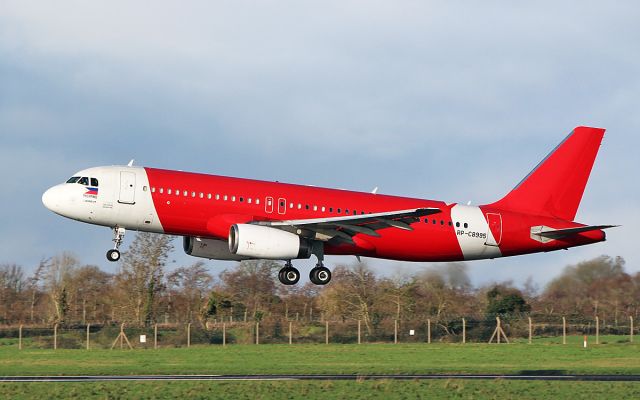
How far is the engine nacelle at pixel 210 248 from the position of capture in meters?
55.1

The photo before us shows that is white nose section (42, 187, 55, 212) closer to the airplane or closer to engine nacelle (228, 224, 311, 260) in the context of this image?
the airplane

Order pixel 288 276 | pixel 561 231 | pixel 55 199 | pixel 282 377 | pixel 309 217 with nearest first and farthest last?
pixel 282 377 < pixel 55 199 < pixel 309 217 < pixel 288 276 < pixel 561 231

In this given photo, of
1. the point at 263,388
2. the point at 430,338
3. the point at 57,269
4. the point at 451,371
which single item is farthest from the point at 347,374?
the point at 57,269

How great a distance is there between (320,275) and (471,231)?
8.36 m

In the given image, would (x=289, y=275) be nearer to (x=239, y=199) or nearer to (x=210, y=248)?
(x=210, y=248)

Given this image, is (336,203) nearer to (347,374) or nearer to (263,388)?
(347,374)

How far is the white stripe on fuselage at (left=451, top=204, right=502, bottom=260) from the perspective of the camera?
188 ft

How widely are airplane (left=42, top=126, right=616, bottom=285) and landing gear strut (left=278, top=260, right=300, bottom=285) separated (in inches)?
1.9

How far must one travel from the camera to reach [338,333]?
70.4 m

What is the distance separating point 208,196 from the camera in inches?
2032

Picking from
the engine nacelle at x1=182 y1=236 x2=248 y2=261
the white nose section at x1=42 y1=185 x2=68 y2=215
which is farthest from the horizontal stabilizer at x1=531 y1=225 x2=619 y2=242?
the white nose section at x1=42 y1=185 x2=68 y2=215

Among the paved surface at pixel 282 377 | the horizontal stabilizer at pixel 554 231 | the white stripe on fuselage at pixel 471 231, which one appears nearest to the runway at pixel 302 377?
the paved surface at pixel 282 377

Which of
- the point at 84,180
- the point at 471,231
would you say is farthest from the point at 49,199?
the point at 471,231

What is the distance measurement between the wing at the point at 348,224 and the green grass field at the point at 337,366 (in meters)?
6.53
